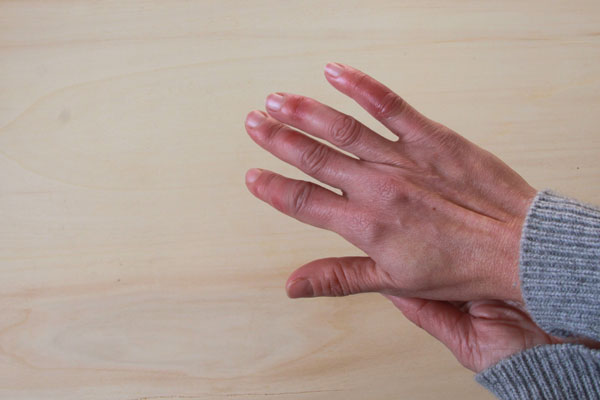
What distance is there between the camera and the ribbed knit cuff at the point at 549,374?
1.76ft

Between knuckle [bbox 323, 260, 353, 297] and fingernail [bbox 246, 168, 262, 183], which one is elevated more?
fingernail [bbox 246, 168, 262, 183]

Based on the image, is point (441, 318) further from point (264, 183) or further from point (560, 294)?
point (264, 183)

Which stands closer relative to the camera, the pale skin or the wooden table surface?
the pale skin


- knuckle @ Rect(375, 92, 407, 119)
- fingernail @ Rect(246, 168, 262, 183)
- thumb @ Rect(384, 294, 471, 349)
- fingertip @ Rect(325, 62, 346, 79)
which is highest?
fingertip @ Rect(325, 62, 346, 79)

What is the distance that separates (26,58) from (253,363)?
488mm

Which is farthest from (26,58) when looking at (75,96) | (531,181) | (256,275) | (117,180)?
(531,181)

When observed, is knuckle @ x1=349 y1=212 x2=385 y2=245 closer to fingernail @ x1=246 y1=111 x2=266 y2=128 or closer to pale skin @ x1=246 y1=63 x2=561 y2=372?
pale skin @ x1=246 y1=63 x2=561 y2=372

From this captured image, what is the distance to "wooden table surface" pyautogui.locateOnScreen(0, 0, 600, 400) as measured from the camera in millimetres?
661

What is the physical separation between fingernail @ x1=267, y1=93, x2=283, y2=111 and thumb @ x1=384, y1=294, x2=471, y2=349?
252 millimetres

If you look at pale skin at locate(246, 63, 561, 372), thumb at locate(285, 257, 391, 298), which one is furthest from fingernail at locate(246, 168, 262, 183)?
thumb at locate(285, 257, 391, 298)

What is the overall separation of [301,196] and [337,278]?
98 millimetres

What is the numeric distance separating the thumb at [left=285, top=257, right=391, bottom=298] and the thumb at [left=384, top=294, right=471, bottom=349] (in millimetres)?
60

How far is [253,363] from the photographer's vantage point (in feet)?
2.18

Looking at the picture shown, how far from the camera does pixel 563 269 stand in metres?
0.50
